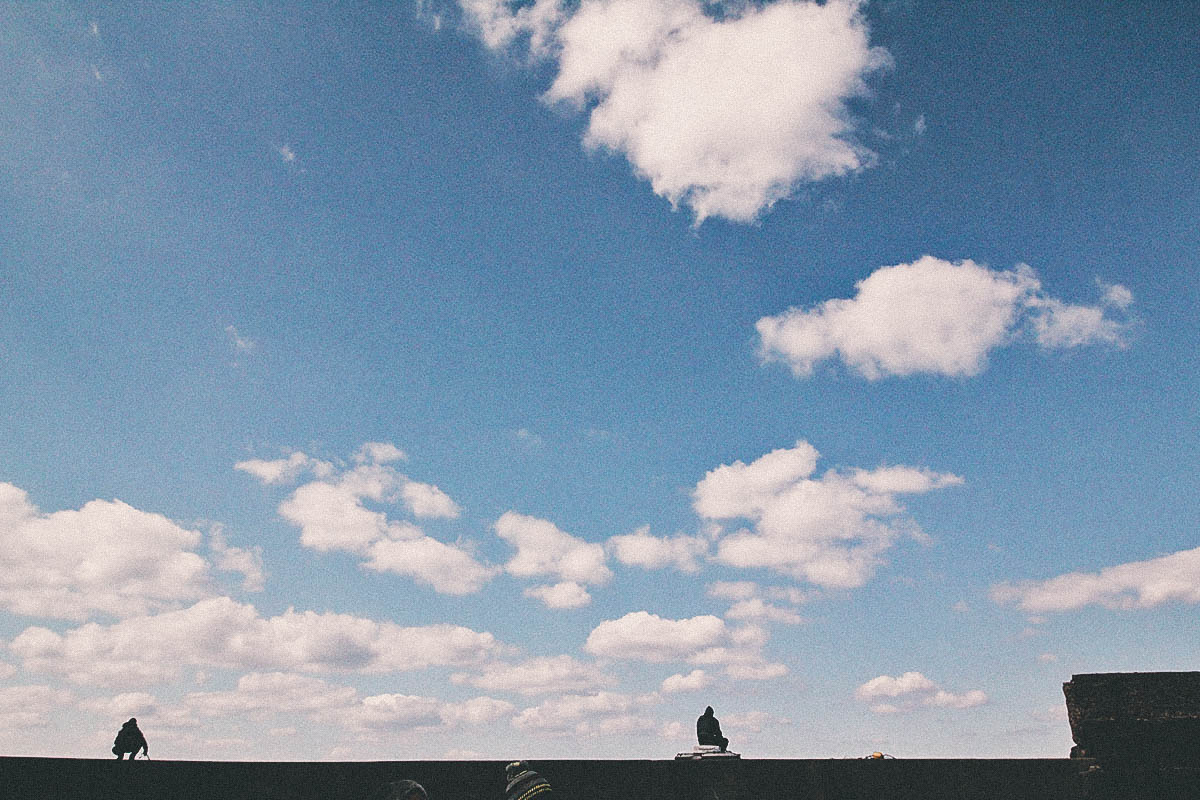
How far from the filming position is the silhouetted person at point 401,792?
353 cm

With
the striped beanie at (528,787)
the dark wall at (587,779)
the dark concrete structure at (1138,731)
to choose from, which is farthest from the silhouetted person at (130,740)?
the dark concrete structure at (1138,731)

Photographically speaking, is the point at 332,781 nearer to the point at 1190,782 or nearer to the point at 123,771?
the point at 123,771

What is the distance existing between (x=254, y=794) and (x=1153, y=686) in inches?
310

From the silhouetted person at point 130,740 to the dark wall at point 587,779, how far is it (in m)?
9.27

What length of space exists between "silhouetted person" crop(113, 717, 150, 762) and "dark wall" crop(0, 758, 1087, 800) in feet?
30.4

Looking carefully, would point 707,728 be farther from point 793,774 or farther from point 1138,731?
point 1138,731

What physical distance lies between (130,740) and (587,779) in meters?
11.1

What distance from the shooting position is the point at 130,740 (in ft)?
41.6

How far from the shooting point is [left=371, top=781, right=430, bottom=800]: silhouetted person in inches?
139

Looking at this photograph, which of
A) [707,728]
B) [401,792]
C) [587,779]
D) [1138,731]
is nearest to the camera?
[401,792]

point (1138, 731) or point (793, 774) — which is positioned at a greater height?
point (1138, 731)

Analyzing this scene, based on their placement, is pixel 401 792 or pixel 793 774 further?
pixel 793 774

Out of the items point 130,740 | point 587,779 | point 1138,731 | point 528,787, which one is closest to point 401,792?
point 528,787

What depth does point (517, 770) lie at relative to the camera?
14.4 feet
